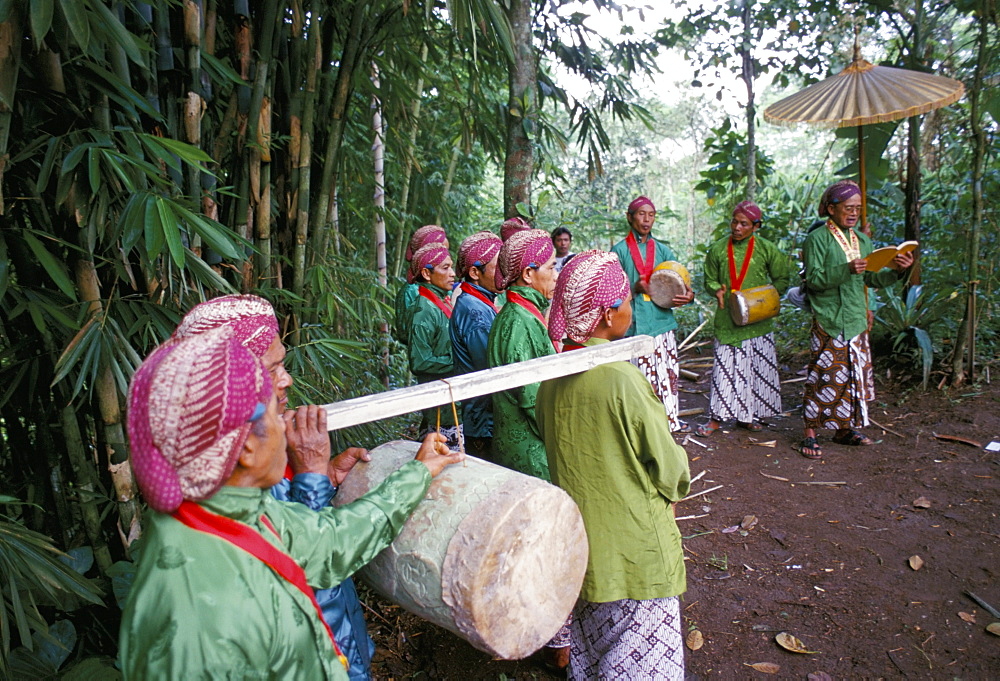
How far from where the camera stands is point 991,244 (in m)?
6.33

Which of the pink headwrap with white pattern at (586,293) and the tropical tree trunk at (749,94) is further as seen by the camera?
the tropical tree trunk at (749,94)

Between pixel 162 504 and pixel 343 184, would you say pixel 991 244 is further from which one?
pixel 162 504

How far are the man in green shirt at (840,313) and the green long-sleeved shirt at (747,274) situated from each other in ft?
1.54

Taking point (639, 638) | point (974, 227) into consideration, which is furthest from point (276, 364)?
point (974, 227)

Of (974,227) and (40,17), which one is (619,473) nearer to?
(40,17)

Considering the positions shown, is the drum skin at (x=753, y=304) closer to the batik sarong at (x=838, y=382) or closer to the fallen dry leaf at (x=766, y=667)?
the batik sarong at (x=838, y=382)

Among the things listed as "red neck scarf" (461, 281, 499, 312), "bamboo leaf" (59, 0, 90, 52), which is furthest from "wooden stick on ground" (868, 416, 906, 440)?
"bamboo leaf" (59, 0, 90, 52)

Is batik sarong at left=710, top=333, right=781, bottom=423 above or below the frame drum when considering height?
below

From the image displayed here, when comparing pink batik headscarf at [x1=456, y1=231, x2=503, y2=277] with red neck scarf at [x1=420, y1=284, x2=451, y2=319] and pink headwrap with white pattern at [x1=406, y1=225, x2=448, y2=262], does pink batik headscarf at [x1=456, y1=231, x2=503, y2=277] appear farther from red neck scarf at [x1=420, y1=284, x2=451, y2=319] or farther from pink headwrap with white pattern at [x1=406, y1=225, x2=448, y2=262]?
pink headwrap with white pattern at [x1=406, y1=225, x2=448, y2=262]

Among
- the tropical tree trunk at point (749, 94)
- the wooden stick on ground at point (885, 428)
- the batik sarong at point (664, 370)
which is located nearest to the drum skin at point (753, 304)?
the batik sarong at point (664, 370)

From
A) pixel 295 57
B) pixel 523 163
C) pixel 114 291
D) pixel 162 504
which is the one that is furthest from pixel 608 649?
pixel 523 163

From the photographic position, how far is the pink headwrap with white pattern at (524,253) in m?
2.95

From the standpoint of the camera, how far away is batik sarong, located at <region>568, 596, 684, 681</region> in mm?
2248

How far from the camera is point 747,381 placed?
6.05 m
